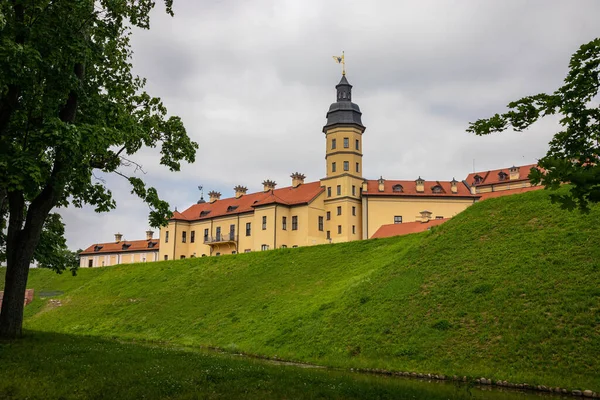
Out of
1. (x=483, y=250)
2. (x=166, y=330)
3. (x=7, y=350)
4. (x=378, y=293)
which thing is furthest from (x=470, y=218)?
(x=7, y=350)

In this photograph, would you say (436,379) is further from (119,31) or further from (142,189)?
(119,31)

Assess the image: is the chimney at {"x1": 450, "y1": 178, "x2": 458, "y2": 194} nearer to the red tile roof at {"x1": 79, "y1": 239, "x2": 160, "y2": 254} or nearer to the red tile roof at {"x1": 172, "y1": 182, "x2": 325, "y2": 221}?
the red tile roof at {"x1": 172, "y1": 182, "x2": 325, "y2": 221}

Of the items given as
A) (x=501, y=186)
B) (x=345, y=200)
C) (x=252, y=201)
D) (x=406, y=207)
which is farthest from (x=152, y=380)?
(x=501, y=186)

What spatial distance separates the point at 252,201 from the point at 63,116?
196 ft

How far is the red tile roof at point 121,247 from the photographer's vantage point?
10325cm

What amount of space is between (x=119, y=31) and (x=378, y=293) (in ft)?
61.0

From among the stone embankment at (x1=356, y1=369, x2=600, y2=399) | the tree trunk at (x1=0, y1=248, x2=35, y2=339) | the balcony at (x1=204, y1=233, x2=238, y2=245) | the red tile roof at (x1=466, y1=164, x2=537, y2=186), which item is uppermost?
the red tile roof at (x1=466, y1=164, x2=537, y2=186)

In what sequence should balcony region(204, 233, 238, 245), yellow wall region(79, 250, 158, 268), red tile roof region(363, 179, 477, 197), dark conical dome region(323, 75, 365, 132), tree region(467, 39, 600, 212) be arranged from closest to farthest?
tree region(467, 39, 600, 212), red tile roof region(363, 179, 477, 197), dark conical dome region(323, 75, 365, 132), balcony region(204, 233, 238, 245), yellow wall region(79, 250, 158, 268)

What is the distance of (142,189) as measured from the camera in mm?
18984

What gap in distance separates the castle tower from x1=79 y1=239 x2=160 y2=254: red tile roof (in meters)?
46.7

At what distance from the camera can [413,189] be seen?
231 feet

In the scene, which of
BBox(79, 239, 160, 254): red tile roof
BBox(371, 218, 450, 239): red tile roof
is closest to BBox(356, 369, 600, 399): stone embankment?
BBox(371, 218, 450, 239): red tile roof

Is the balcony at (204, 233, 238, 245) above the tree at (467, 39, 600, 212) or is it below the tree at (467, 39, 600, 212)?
above

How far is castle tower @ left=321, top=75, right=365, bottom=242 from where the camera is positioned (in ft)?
223
